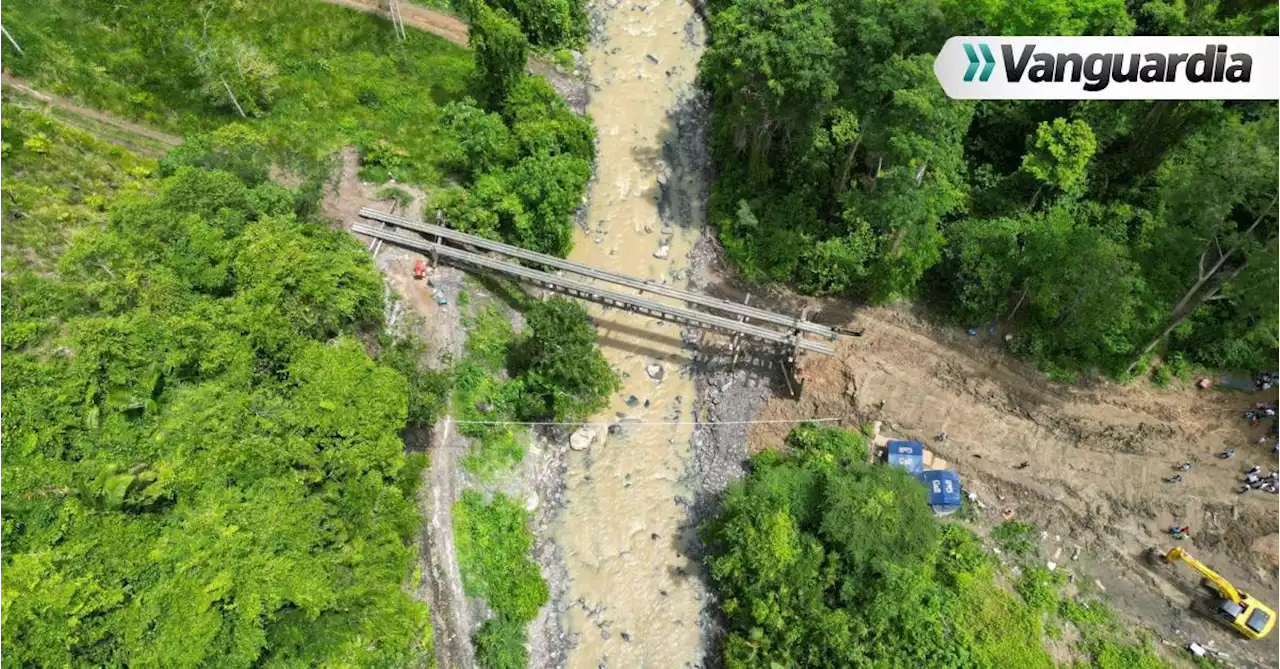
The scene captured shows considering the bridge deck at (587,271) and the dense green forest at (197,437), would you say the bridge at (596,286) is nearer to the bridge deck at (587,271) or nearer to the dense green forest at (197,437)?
the bridge deck at (587,271)

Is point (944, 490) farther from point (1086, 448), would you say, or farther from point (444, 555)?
point (444, 555)

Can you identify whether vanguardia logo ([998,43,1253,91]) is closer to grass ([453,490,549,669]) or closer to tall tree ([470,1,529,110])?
tall tree ([470,1,529,110])

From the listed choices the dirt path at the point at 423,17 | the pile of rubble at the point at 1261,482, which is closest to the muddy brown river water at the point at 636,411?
the dirt path at the point at 423,17

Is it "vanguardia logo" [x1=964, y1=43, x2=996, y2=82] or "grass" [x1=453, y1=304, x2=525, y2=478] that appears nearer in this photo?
"vanguardia logo" [x1=964, y1=43, x2=996, y2=82]

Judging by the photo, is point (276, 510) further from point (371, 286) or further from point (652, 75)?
point (652, 75)

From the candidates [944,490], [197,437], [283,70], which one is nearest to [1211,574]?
[944,490]

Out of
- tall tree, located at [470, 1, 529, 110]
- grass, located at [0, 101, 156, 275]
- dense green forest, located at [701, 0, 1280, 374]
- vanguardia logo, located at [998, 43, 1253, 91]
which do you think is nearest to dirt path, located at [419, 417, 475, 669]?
grass, located at [0, 101, 156, 275]
